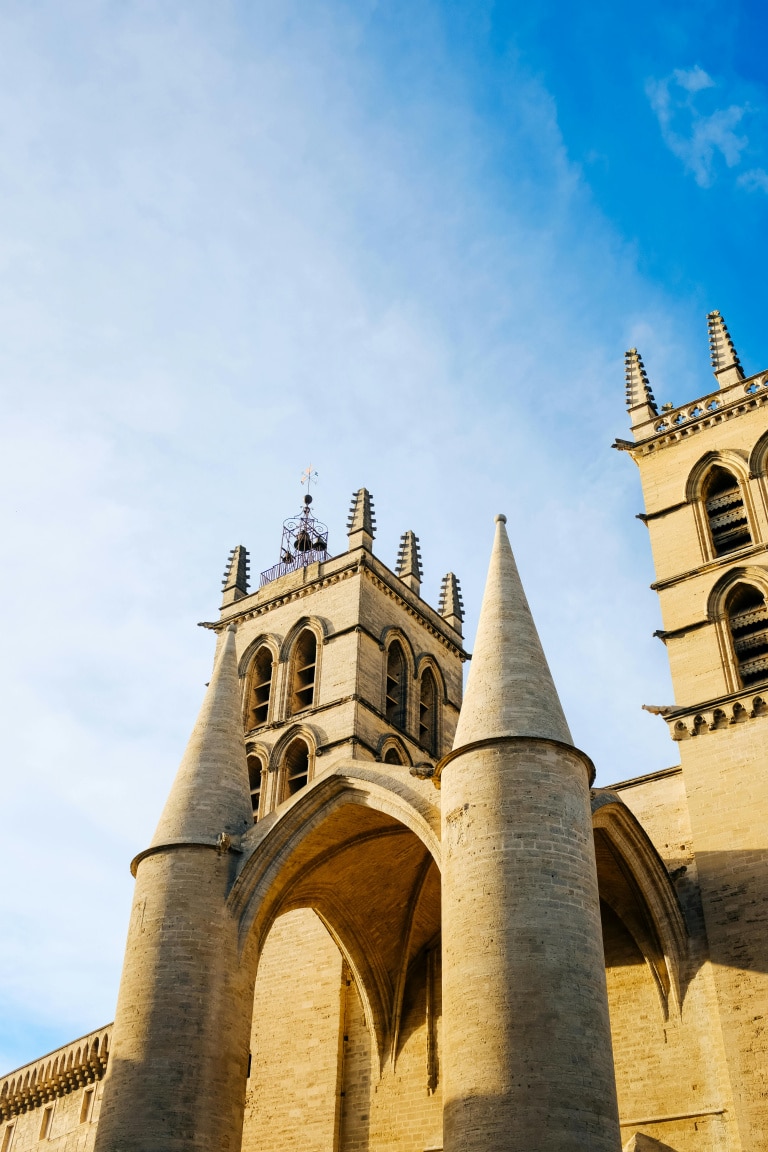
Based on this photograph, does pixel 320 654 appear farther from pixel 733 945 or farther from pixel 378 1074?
pixel 733 945

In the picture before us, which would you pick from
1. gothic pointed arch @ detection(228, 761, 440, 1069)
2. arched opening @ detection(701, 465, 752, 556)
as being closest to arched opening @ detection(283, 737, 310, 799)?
gothic pointed arch @ detection(228, 761, 440, 1069)

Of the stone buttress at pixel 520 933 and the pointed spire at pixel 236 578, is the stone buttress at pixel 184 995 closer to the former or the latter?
the stone buttress at pixel 520 933

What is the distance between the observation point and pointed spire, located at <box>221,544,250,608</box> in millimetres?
24653

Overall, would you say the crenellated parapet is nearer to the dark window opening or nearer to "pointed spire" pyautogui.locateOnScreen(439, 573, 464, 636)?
the dark window opening

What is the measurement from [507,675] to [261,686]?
419 inches

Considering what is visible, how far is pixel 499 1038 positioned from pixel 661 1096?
391 cm

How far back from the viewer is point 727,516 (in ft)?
57.1

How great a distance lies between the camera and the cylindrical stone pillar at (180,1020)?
12086mm

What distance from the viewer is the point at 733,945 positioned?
1320 cm

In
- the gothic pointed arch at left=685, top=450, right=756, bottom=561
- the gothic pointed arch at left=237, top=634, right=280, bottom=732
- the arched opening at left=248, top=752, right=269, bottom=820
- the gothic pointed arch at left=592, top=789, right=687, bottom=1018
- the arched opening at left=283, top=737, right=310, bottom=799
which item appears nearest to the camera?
the gothic pointed arch at left=592, top=789, right=687, bottom=1018

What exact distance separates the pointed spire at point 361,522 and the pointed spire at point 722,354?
7146 millimetres

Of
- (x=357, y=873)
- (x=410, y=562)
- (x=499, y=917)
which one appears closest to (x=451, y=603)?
Answer: (x=410, y=562)

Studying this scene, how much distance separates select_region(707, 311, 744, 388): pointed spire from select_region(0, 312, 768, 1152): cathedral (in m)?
0.05

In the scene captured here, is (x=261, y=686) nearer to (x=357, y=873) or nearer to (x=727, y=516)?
(x=357, y=873)
